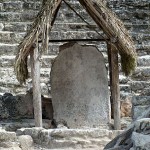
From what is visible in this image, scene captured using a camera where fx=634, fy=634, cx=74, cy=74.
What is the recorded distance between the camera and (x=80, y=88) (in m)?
8.48

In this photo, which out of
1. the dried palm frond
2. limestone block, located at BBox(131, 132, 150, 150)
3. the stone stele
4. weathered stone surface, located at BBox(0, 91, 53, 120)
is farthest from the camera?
weathered stone surface, located at BBox(0, 91, 53, 120)

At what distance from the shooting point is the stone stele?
840cm

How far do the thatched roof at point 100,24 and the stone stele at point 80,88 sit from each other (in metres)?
0.61

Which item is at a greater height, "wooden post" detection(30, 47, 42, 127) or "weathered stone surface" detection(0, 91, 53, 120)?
"wooden post" detection(30, 47, 42, 127)

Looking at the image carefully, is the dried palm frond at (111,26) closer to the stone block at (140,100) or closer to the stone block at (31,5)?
the stone block at (140,100)

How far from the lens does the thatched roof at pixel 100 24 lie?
7.68m

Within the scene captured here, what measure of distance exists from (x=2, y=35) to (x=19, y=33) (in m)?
0.38

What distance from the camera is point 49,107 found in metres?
8.77

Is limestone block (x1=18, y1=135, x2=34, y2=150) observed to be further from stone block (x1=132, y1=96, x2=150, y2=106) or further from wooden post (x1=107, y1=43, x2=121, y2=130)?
stone block (x1=132, y1=96, x2=150, y2=106)

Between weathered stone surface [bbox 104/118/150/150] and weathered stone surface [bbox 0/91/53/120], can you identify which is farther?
weathered stone surface [bbox 0/91/53/120]

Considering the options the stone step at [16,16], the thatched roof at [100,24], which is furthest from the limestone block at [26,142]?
the stone step at [16,16]

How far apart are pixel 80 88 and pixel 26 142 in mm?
1394

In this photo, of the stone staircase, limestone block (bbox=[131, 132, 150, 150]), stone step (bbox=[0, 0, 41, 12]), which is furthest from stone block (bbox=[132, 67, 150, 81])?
limestone block (bbox=[131, 132, 150, 150])

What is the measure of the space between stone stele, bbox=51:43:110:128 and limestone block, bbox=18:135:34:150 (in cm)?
98
